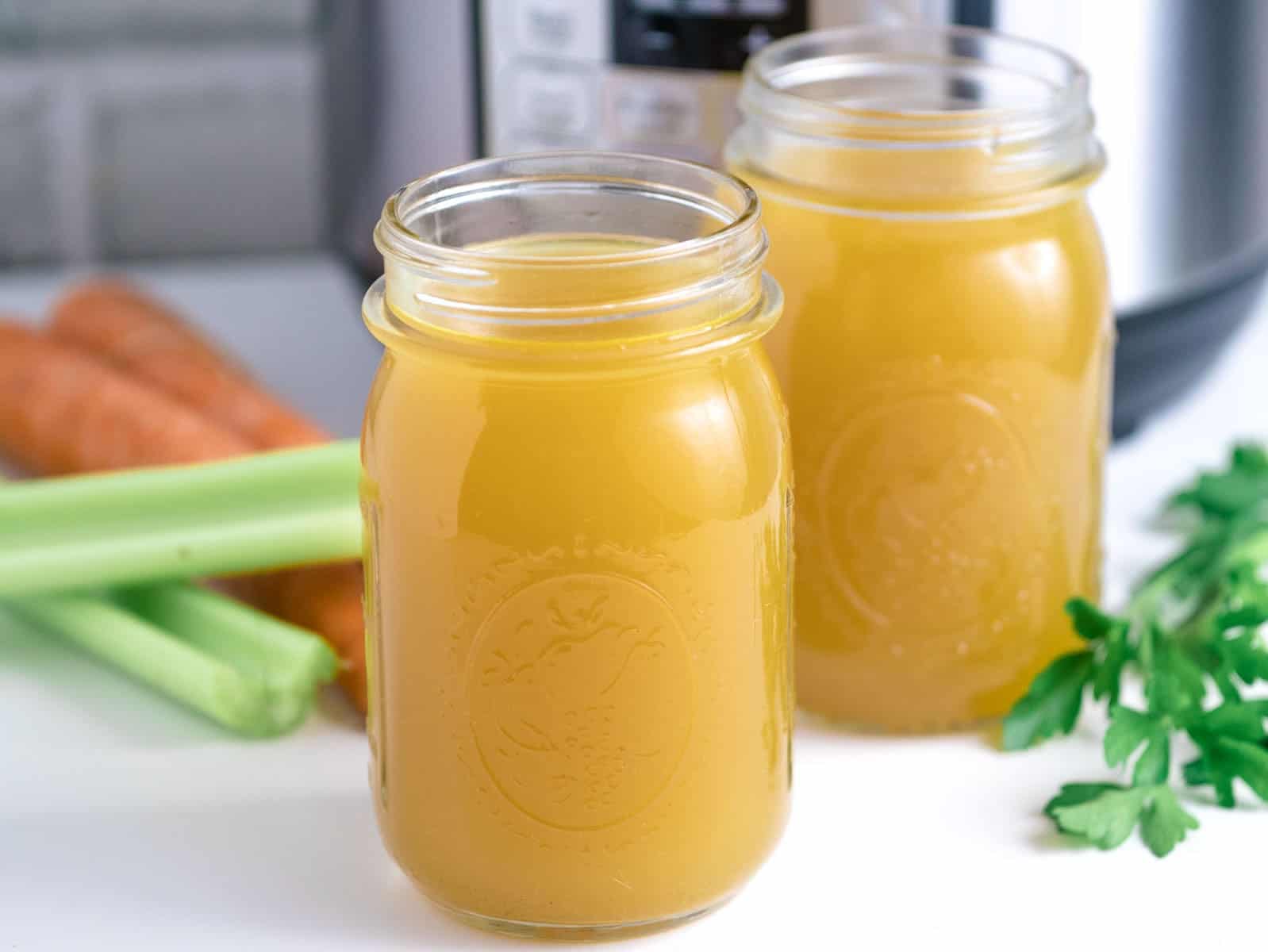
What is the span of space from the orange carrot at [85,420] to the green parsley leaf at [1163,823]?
66 centimetres

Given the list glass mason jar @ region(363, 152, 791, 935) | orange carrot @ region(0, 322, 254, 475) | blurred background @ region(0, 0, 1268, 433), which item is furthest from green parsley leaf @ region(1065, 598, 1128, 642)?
orange carrot @ region(0, 322, 254, 475)

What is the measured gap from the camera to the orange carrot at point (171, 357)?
4.16 ft

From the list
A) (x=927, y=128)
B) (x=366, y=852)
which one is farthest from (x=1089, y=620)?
(x=366, y=852)

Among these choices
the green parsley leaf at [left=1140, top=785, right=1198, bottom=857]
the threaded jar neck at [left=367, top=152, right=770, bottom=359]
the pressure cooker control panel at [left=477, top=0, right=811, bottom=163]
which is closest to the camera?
the threaded jar neck at [left=367, top=152, right=770, bottom=359]

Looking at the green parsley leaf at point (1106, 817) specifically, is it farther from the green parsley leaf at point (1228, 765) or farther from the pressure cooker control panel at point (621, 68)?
the pressure cooker control panel at point (621, 68)

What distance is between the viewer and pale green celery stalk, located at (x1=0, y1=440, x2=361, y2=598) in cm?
104

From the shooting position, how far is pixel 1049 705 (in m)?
0.95

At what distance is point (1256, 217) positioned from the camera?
126cm

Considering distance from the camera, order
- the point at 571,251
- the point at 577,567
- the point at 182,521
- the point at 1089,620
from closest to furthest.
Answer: the point at 577,567 < the point at 571,251 < the point at 1089,620 < the point at 182,521

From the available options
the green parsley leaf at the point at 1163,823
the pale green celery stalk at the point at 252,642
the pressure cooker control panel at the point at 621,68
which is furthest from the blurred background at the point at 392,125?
the green parsley leaf at the point at 1163,823

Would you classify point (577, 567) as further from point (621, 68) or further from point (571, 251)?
point (621, 68)

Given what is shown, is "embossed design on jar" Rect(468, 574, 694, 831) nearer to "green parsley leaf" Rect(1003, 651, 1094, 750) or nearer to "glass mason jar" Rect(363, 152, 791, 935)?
"glass mason jar" Rect(363, 152, 791, 935)

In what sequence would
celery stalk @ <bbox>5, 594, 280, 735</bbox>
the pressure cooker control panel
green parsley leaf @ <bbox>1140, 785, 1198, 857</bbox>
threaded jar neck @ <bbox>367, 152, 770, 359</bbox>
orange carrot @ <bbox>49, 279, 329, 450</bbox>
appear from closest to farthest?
threaded jar neck @ <bbox>367, 152, 770, 359</bbox> → green parsley leaf @ <bbox>1140, 785, 1198, 857</bbox> → celery stalk @ <bbox>5, 594, 280, 735</bbox> → the pressure cooker control panel → orange carrot @ <bbox>49, 279, 329, 450</bbox>

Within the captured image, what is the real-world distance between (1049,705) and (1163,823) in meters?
0.11
